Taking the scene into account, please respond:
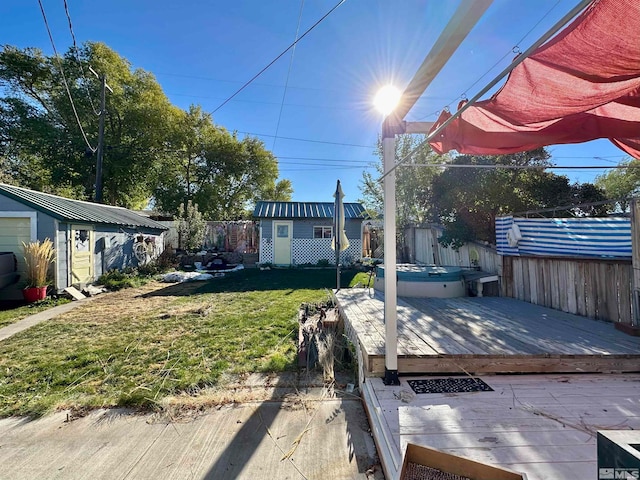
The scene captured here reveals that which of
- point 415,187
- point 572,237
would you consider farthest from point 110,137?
point 572,237

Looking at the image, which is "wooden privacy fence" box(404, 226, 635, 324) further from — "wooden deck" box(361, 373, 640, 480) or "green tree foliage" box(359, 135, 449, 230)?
"green tree foliage" box(359, 135, 449, 230)

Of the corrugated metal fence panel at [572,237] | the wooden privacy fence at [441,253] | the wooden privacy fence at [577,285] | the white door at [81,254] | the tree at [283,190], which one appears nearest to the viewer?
the wooden privacy fence at [577,285]

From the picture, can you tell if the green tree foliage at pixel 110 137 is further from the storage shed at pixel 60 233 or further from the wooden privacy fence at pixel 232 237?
the storage shed at pixel 60 233

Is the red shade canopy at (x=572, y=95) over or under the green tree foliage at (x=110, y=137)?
under

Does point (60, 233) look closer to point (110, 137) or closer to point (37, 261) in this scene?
point (37, 261)

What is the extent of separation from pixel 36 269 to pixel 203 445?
7.30 m

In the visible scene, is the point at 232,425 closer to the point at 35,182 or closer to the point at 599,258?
the point at 599,258

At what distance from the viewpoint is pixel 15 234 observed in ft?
23.1

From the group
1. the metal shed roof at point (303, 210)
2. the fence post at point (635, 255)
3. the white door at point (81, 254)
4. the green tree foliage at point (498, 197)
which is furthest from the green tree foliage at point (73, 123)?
the fence post at point (635, 255)

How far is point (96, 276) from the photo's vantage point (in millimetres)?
8547

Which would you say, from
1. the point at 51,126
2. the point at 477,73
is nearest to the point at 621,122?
the point at 477,73

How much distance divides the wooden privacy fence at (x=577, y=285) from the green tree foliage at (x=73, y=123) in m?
19.5

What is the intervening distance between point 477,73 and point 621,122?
8.60ft

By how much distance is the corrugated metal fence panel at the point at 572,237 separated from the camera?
12.1 feet
